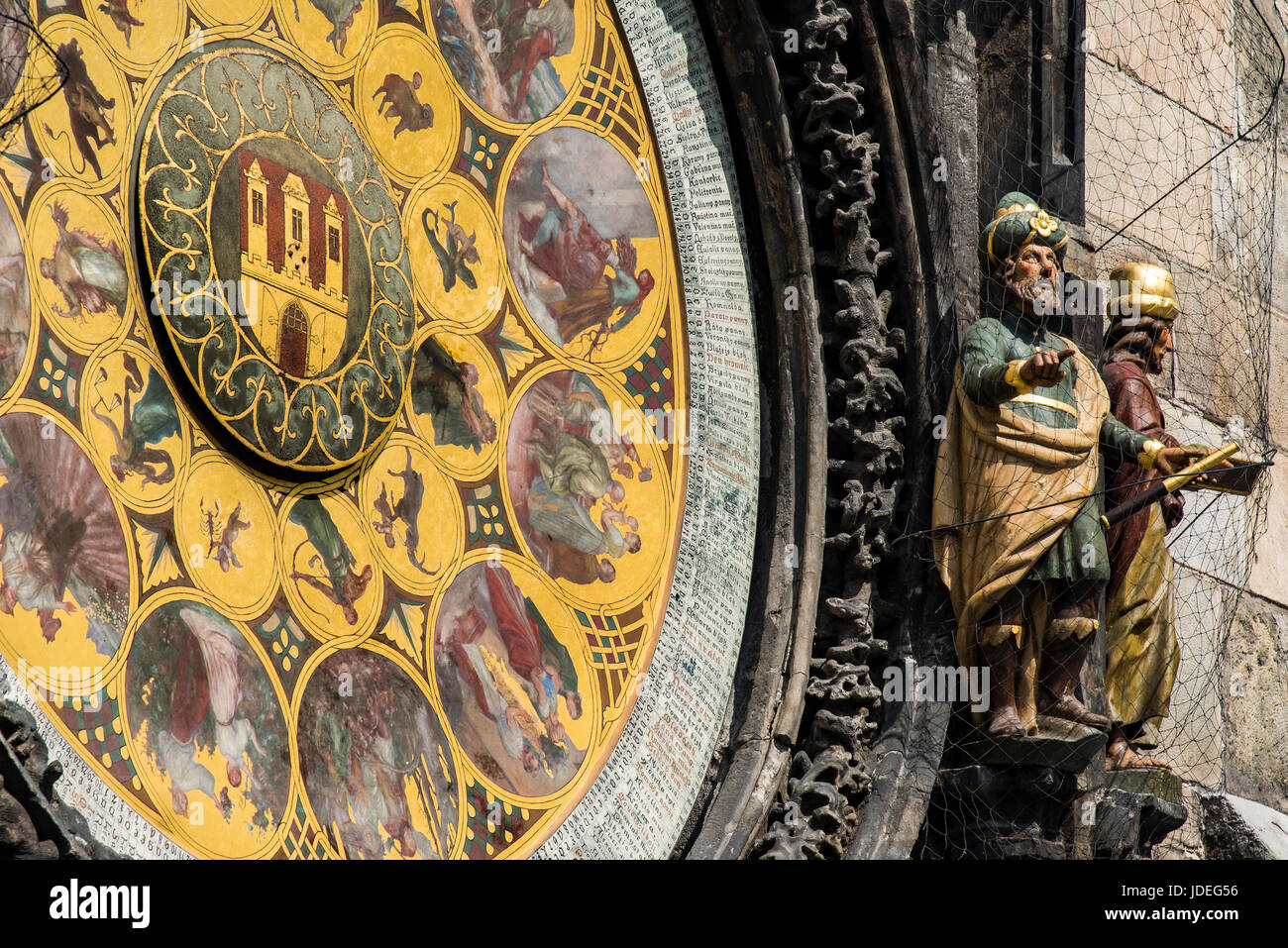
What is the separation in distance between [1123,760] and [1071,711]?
401 millimetres

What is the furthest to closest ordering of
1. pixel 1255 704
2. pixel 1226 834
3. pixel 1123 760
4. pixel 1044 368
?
pixel 1255 704 → pixel 1226 834 → pixel 1123 760 → pixel 1044 368

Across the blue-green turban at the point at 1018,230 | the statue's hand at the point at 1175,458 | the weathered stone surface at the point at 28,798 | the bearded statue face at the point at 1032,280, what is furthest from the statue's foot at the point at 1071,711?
the weathered stone surface at the point at 28,798

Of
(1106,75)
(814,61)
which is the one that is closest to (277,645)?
(814,61)

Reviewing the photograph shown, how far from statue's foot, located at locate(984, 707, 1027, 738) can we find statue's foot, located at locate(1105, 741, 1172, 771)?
429 millimetres

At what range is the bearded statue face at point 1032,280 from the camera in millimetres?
5762

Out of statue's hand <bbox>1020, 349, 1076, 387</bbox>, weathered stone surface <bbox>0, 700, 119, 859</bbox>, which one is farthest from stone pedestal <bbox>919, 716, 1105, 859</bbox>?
weathered stone surface <bbox>0, 700, 119, 859</bbox>

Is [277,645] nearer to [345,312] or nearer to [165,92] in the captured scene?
[345,312]

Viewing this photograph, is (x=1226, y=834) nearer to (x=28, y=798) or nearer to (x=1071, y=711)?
(x=1071, y=711)

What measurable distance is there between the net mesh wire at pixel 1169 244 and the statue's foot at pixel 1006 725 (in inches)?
1.5

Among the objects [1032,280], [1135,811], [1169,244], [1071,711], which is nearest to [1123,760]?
[1135,811]

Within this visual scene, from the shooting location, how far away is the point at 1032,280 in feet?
18.9

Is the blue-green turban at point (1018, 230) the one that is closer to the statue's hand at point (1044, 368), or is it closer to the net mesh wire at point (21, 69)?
the statue's hand at point (1044, 368)

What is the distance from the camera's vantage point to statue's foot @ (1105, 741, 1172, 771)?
231 inches

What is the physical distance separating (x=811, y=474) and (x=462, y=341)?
91 centimetres
